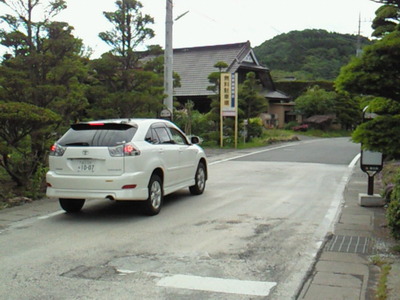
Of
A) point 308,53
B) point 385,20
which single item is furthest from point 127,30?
point 308,53

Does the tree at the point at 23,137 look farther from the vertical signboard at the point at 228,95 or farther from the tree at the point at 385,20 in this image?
the vertical signboard at the point at 228,95

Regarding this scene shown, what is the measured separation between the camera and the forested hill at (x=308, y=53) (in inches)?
1995

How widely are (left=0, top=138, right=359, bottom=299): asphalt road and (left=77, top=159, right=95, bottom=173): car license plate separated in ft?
2.83

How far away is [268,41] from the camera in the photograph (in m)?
57.2

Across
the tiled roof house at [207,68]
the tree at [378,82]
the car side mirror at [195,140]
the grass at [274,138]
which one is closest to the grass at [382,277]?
the tree at [378,82]

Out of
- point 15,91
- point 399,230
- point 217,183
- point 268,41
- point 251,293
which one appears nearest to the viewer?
point 251,293

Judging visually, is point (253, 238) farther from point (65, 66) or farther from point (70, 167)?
point (65, 66)

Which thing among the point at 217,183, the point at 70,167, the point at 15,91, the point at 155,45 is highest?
the point at 155,45

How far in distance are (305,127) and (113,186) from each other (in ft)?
126

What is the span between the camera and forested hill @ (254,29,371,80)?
50.7m

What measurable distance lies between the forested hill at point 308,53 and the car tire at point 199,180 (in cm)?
4179

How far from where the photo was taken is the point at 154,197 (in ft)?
26.3

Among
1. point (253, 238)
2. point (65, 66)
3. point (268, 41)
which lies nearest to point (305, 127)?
point (268, 41)

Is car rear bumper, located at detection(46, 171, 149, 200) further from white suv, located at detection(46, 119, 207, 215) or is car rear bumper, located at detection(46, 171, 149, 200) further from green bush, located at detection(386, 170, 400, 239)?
green bush, located at detection(386, 170, 400, 239)
